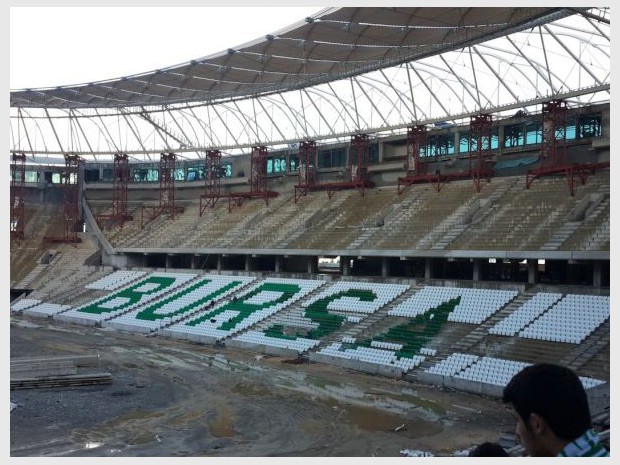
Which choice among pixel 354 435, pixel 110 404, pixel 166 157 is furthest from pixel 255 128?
pixel 354 435

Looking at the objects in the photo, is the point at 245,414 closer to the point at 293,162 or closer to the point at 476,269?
the point at 476,269

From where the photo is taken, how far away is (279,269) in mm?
51000

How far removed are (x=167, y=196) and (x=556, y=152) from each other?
133 ft

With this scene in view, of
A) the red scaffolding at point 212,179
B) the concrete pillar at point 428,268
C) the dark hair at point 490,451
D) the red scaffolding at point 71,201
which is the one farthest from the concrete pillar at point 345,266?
the dark hair at point 490,451

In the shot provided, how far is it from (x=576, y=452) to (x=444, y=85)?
45887 mm

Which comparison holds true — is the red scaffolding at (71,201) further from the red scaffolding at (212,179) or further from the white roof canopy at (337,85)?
the red scaffolding at (212,179)

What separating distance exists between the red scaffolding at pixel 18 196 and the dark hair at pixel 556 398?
6924 centimetres

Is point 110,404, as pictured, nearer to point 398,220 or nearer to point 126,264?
point 398,220

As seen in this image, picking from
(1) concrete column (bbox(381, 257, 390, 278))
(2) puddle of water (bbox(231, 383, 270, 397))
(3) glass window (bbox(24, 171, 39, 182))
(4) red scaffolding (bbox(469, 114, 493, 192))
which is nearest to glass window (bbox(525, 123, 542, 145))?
(4) red scaffolding (bbox(469, 114, 493, 192))

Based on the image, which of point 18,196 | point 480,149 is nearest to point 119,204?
point 18,196

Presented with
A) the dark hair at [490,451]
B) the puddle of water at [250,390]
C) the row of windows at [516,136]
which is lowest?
the puddle of water at [250,390]

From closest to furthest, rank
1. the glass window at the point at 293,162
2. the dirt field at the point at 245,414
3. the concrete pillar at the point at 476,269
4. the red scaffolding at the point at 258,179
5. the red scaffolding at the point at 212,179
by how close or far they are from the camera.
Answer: the dirt field at the point at 245,414, the concrete pillar at the point at 476,269, the red scaffolding at the point at 258,179, the glass window at the point at 293,162, the red scaffolding at the point at 212,179

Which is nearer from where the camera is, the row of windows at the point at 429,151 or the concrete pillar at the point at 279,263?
the row of windows at the point at 429,151

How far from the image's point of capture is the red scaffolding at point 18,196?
66875 mm
